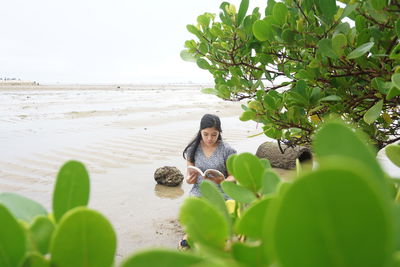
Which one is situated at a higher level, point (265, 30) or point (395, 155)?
point (265, 30)

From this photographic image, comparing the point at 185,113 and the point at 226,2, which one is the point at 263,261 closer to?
the point at 226,2

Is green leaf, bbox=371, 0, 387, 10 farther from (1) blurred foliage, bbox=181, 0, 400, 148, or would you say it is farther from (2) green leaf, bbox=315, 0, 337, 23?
(2) green leaf, bbox=315, 0, 337, 23

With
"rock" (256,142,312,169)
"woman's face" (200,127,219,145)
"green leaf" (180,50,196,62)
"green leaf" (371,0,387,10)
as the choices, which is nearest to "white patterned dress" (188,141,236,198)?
"woman's face" (200,127,219,145)

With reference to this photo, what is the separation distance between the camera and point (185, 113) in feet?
42.8

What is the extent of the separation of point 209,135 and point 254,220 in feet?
9.70

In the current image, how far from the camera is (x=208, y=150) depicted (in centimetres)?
338

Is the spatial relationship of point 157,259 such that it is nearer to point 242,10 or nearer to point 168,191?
point 242,10

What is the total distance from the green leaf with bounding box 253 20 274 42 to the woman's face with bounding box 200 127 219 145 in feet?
6.28

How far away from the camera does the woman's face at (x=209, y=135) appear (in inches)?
128

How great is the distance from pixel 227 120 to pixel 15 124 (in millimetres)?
6484

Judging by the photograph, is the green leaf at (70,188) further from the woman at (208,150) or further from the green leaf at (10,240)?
the woman at (208,150)

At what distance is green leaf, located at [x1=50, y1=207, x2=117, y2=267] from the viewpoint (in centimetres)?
26

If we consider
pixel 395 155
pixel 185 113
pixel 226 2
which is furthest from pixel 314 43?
pixel 185 113

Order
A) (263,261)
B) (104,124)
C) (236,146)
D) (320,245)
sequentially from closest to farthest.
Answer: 1. (320,245)
2. (263,261)
3. (236,146)
4. (104,124)
